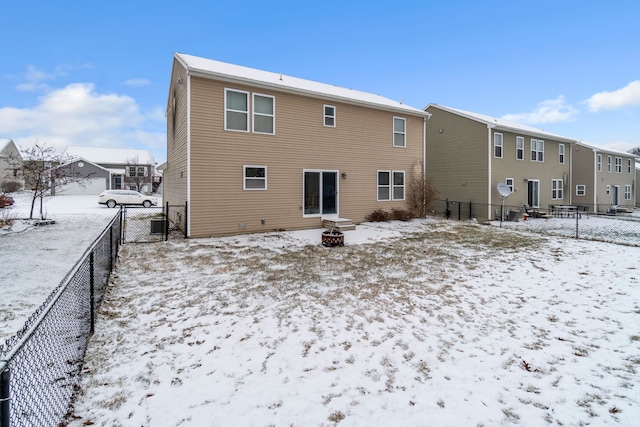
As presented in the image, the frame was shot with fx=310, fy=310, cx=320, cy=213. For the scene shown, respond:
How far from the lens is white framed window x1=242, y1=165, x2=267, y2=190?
11273 millimetres

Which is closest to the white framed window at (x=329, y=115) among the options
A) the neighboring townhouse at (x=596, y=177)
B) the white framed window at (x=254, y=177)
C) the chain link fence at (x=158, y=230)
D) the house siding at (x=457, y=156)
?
the white framed window at (x=254, y=177)

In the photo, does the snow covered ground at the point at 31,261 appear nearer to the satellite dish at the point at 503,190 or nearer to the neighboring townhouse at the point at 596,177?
the satellite dish at the point at 503,190

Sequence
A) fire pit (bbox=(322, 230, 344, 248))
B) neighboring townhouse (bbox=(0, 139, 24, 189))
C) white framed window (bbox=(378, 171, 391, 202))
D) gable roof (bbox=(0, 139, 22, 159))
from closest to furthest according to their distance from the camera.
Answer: fire pit (bbox=(322, 230, 344, 248)) < white framed window (bbox=(378, 171, 391, 202)) < neighboring townhouse (bbox=(0, 139, 24, 189)) < gable roof (bbox=(0, 139, 22, 159))

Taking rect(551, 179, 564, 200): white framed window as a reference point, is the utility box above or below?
below

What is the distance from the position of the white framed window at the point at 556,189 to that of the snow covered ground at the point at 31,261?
27020mm

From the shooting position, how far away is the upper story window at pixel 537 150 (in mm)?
20788

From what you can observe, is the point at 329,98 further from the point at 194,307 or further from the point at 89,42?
the point at 89,42

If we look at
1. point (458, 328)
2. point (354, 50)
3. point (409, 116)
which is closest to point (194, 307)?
point (458, 328)

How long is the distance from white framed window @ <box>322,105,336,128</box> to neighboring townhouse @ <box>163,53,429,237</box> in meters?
0.04

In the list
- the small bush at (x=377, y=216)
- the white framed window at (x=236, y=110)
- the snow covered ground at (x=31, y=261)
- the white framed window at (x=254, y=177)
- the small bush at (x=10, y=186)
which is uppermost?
the white framed window at (x=236, y=110)

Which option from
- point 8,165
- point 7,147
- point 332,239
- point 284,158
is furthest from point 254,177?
point 7,147

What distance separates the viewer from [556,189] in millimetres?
22469

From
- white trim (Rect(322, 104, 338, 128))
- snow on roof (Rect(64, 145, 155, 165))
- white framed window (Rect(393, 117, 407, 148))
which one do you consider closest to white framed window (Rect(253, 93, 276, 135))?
white trim (Rect(322, 104, 338, 128))

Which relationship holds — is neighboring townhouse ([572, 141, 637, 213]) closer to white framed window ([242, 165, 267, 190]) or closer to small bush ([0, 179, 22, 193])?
white framed window ([242, 165, 267, 190])
